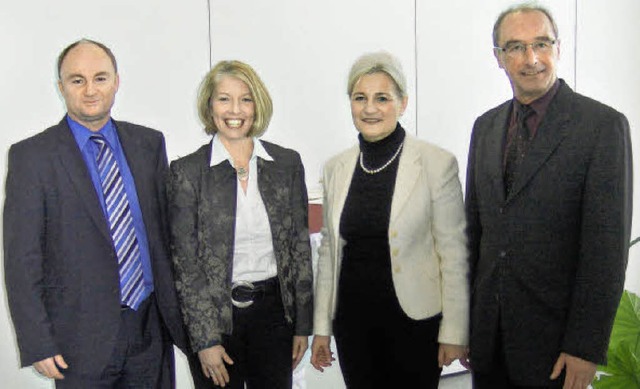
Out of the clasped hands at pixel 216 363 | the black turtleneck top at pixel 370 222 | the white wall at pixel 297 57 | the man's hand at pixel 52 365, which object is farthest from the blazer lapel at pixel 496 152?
the white wall at pixel 297 57

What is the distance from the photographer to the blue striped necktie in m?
1.93

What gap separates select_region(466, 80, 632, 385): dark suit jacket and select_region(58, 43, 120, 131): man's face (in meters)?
1.10

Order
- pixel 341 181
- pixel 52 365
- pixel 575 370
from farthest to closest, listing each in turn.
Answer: pixel 341 181
pixel 52 365
pixel 575 370

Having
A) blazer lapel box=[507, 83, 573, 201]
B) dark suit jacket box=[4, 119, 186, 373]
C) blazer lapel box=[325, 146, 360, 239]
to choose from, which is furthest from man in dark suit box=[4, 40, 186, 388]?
blazer lapel box=[507, 83, 573, 201]

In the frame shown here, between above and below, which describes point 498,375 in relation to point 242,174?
below

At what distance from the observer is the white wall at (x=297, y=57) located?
8.96 feet

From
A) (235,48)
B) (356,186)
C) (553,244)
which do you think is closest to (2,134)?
(235,48)

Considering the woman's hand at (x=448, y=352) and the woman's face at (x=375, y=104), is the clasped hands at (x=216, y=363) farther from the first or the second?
the woman's face at (x=375, y=104)

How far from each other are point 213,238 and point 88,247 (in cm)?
35

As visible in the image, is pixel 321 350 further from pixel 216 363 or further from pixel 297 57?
pixel 297 57

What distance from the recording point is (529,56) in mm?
1789

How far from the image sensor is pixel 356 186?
202 cm

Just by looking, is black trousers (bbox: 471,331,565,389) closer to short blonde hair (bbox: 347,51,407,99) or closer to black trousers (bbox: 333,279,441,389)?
black trousers (bbox: 333,279,441,389)

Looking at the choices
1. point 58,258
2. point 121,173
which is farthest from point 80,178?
point 58,258
